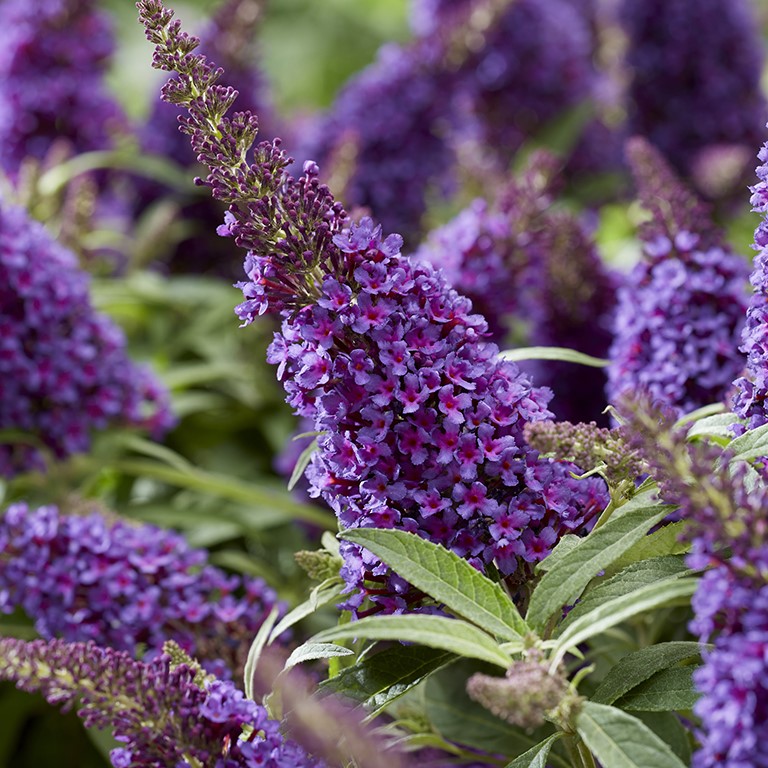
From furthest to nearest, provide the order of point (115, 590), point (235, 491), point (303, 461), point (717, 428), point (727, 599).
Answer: point (235, 491) → point (115, 590) → point (303, 461) → point (717, 428) → point (727, 599)

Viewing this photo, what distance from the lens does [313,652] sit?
43.5 inches

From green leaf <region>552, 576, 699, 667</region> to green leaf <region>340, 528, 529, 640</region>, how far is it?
0.06 m

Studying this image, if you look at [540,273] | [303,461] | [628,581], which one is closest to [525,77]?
[540,273]

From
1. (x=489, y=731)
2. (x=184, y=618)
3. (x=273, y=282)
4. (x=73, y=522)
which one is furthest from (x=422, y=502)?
(x=73, y=522)

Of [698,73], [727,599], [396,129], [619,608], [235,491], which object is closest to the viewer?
[727,599]

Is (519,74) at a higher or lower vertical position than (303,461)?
higher

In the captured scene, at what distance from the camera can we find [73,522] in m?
1.55

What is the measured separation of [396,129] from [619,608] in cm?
190

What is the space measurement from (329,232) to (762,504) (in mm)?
478

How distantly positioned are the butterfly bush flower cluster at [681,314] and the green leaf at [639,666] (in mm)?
450

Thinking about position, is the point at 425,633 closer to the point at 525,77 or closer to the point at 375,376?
the point at 375,376


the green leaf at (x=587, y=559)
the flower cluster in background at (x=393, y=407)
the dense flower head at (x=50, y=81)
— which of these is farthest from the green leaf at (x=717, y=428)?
the dense flower head at (x=50, y=81)

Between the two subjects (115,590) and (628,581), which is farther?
(115,590)

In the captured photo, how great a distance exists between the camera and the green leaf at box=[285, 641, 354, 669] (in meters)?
1.08
